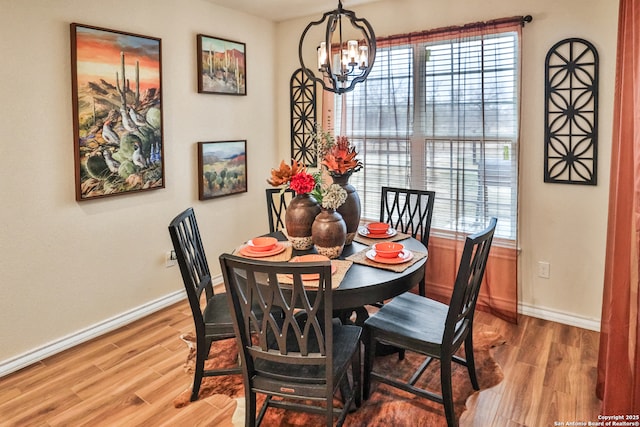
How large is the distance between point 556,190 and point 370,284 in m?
1.95

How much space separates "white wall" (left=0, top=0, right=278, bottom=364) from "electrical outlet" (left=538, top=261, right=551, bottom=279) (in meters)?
2.73

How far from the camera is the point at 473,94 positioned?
3.47 meters

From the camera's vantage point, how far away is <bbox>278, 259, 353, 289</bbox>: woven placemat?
2084 mm

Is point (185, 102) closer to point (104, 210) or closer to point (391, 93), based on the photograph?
point (104, 210)

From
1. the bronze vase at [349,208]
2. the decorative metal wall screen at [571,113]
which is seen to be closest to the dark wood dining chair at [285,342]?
the bronze vase at [349,208]

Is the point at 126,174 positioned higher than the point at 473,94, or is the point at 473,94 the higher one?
the point at 473,94

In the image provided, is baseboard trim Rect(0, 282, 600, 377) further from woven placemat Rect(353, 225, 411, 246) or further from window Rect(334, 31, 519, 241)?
woven placemat Rect(353, 225, 411, 246)

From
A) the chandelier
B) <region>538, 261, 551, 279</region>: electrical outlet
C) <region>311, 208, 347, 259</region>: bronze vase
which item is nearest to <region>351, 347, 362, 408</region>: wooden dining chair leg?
<region>311, 208, 347, 259</region>: bronze vase

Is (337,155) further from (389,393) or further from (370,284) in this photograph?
(389,393)

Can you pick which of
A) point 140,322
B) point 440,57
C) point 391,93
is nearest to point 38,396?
point 140,322

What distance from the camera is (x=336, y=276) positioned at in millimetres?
2217

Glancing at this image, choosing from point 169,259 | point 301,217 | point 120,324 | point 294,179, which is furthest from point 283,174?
point 120,324

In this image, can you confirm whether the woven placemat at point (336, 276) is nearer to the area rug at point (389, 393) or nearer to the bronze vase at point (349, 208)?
the bronze vase at point (349, 208)

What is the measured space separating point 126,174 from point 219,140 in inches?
40.2
